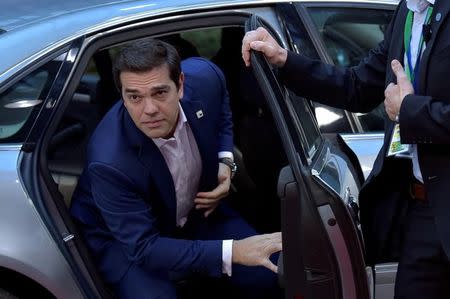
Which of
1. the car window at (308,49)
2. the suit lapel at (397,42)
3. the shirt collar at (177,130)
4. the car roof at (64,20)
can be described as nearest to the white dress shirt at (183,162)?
the shirt collar at (177,130)

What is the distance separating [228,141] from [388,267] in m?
0.81

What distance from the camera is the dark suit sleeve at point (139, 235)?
2.91 meters

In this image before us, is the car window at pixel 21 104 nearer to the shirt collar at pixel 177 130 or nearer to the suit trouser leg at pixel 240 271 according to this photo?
the shirt collar at pixel 177 130

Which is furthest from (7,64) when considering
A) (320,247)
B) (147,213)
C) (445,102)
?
(445,102)

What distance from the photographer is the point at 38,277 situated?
2.89 metres

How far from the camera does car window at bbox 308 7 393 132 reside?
11.5 ft

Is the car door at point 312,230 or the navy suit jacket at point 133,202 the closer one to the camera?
the car door at point 312,230

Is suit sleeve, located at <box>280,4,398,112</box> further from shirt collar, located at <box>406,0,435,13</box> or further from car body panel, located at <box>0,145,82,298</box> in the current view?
car body panel, located at <box>0,145,82,298</box>

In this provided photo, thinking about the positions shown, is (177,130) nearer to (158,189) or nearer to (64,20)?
(158,189)

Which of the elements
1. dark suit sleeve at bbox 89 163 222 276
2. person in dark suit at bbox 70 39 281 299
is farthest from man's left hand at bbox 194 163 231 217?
dark suit sleeve at bbox 89 163 222 276

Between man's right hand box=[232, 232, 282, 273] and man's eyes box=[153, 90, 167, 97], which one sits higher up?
man's eyes box=[153, 90, 167, 97]

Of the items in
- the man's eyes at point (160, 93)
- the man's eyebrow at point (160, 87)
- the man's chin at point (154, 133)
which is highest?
the man's eyebrow at point (160, 87)

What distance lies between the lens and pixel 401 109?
8.21 feet

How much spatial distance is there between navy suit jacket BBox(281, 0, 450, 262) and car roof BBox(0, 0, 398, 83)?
0.52 m
